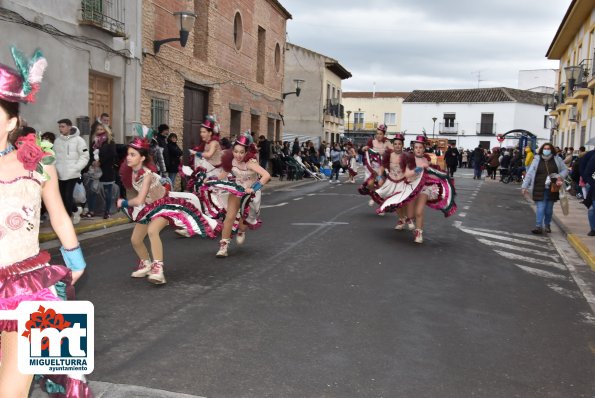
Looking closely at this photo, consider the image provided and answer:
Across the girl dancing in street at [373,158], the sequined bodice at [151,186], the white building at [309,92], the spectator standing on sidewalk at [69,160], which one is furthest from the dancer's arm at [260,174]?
the white building at [309,92]

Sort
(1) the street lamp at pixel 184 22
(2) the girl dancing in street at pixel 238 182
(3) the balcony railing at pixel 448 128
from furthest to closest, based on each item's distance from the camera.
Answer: (3) the balcony railing at pixel 448 128, (1) the street lamp at pixel 184 22, (2) the girl dancing in street at pixel 238 182

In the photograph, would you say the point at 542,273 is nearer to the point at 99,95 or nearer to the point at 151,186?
the point at 151,186

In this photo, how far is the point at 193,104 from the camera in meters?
20.3

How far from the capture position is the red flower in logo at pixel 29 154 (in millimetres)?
2557

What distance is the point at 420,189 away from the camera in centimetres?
990

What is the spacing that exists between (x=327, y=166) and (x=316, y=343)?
86.5 feet

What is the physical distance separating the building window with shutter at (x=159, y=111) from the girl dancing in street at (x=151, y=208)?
36.0 ft

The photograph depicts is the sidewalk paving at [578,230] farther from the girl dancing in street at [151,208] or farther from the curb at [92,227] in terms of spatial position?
the curb at [92,227]

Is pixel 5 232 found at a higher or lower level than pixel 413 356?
higher

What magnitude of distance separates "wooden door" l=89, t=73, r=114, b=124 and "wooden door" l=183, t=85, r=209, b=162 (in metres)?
4.72

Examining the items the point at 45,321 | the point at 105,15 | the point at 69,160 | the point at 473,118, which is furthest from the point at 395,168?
the point at 473,118

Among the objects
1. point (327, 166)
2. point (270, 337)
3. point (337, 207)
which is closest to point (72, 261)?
point (270, 337)

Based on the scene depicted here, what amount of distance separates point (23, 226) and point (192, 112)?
59.3ft

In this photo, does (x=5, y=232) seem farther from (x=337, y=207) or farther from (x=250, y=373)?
(x=337, y=207)
